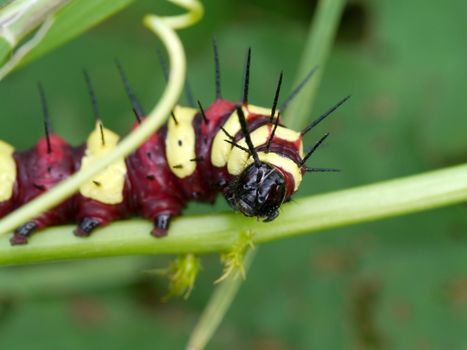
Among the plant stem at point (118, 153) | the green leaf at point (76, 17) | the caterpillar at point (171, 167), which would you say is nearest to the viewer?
the plant stem at point (118, 153)

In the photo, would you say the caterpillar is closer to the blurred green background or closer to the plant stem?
the plant stem

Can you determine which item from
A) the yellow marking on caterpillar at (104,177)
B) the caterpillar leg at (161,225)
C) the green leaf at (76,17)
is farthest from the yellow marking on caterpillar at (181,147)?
the green leaf at (76,17)

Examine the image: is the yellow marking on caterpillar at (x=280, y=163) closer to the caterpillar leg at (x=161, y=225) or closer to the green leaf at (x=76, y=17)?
the caterpillar leg at (x=161, y=225)

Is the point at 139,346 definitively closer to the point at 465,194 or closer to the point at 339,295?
the point at 339,295

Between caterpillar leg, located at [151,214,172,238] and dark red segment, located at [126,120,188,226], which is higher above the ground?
caterpillar leg, located at [151,214,172,238]

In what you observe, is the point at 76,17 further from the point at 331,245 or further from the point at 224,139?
the point at 331,245

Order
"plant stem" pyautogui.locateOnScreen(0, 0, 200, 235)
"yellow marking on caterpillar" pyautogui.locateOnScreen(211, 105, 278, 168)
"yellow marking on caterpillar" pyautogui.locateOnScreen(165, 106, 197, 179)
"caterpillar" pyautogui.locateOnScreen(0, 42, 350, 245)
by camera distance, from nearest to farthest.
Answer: "plant stem" pyautogui.locateOnScreen(0, 0, 200, 235)
"caterpillar" pyautogui.locateOnScreen(0, 42, 350, 245)
"yellow marking on caterpillar" pyautogui.locateOnScreen(211, 105, 278, 168)
"yellow marking on caterpillar" pyautogui.locateOnScreen(165, 106, 197, 179)

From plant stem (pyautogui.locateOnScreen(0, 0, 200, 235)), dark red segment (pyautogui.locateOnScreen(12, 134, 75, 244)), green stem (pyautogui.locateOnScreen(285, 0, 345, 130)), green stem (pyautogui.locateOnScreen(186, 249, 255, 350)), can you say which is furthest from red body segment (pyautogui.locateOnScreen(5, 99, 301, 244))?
plant stem (pyautogui.locateOnScreen(0, 0, 200, 235))
